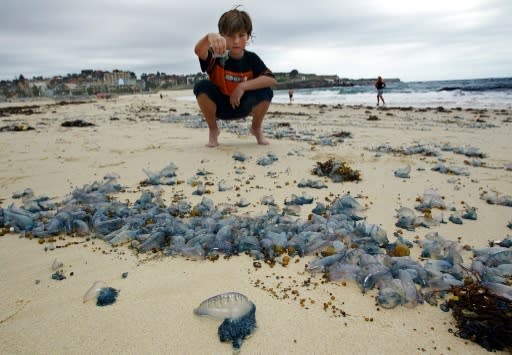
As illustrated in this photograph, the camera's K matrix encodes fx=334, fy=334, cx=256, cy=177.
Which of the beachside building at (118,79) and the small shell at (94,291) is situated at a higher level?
the beachside building at (118,79)

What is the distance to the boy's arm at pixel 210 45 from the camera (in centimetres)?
378

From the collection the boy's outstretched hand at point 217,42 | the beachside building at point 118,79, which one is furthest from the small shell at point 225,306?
the beachside building at point 118,79

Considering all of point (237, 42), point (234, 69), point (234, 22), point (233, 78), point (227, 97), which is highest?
point (234, 22)

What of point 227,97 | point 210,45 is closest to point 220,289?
point 210,45

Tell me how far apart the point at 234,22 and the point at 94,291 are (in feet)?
12.0

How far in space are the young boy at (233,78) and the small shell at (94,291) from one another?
10.3 feet


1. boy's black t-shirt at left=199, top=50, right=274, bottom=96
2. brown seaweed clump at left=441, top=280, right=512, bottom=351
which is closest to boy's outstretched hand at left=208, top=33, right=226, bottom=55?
boy's black t-shirt at left=199, top=50, right=274, bottom=96

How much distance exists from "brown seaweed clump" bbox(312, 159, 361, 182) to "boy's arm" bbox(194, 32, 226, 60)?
1.77 metres

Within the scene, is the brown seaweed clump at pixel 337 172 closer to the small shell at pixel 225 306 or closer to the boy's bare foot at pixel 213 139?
the boy's bare foot at pixel 213 139

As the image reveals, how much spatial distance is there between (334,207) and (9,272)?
2.20 m

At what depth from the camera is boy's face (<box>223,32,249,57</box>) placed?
4.40 meters

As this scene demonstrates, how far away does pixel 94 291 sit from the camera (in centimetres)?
164

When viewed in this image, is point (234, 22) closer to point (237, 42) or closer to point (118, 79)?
point (237, 42)

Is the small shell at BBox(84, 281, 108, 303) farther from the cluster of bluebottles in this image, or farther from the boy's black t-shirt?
the boy's black t-shirt
